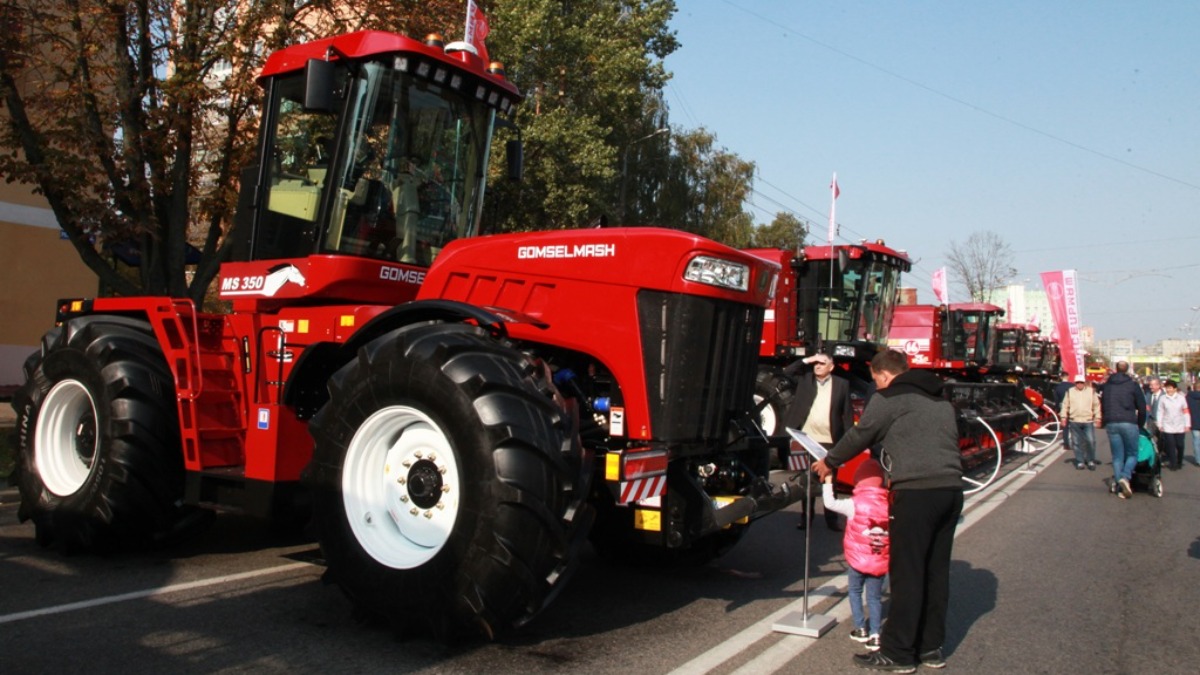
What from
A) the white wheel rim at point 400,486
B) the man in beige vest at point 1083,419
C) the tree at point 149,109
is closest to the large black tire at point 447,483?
the white wheel rim at point 400,486

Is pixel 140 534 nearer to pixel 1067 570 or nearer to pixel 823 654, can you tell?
pixel 823 654

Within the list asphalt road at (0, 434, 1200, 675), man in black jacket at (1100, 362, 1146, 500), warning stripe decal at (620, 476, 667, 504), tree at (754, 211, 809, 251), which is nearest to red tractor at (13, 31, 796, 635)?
warning stripe decal at (620, 476, 667, 504)

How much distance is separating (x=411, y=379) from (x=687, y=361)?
1.49m

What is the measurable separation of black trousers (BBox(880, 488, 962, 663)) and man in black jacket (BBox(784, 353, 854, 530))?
3.77 metres

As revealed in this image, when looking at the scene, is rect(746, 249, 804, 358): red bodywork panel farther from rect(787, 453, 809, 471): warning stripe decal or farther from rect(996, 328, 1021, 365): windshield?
rect(996, 328, 1021, 365): windshield

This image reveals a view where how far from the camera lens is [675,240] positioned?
5.20 meters

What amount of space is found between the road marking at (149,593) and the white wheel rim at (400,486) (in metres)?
1.68

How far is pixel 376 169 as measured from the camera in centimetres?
620

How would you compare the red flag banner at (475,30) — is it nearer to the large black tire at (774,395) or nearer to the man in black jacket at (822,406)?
the man in black jacket at (822,406)

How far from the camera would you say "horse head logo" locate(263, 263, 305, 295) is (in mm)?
6160

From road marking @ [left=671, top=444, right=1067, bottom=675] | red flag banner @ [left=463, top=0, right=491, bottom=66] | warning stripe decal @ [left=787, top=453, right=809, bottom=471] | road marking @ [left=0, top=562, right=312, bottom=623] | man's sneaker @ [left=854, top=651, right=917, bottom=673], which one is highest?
red flag banner @ [left=463, top=0, right=491, bottom=66]

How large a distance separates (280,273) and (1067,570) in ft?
20.8

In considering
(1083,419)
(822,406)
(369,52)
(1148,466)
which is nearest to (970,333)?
(1083,419)

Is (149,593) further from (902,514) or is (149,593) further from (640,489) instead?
(902,514)
